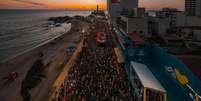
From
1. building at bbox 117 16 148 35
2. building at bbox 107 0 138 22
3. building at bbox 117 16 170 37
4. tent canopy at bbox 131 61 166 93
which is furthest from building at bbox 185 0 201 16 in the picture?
tent canopy at bbox 131 61 166 93

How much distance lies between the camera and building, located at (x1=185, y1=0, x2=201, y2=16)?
12738 centimetres

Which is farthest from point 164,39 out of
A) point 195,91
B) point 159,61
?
point 195,91

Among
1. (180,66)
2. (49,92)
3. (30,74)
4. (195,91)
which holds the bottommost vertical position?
(49,92)

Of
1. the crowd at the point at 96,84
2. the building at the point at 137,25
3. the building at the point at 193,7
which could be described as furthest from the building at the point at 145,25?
the building at the point at 193,7

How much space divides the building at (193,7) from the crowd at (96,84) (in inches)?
4325

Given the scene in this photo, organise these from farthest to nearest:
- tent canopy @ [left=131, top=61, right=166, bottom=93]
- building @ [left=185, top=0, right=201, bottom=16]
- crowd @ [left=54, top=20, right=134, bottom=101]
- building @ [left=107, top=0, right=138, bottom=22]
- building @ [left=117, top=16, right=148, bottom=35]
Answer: building @ [left=107, top=0, right=138, bottom=22] < building @ [left=185, top=0, right=201, bottom=16] < building @ [left=117, top=16, right=148, bottom=35] < crowd @ [left=54, top=20, right=134, bottom=101] < tent canopy @ [left=131, top=61, right=166, bottom=93]

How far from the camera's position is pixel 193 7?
14050 centimetres

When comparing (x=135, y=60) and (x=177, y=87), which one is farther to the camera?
(x=135, y=60)

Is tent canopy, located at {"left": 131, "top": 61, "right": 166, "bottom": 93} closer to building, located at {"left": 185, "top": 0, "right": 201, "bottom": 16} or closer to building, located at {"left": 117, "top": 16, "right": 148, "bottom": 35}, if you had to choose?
building, located at {"left": 117, "top": 16, "right": 148, "bottom": 35}

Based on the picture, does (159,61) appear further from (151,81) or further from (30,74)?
(30,74)

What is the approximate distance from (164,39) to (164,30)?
22096 millimetres

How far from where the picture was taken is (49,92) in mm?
23219

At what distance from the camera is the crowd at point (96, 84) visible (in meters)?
20.1

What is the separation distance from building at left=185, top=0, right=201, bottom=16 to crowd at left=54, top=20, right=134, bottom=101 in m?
110
